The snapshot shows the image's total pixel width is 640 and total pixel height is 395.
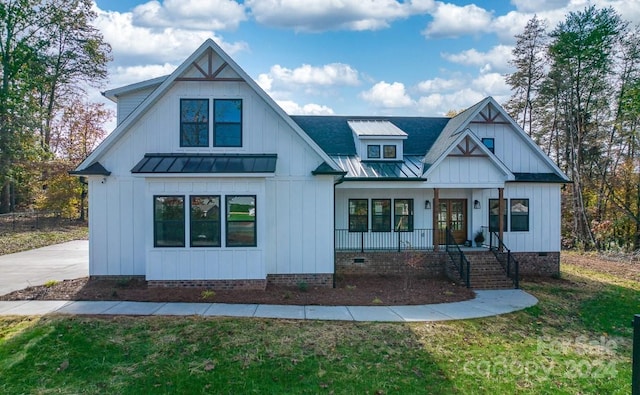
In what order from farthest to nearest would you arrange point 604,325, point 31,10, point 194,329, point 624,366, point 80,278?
1. point 31,10
2. point 80,278
3. point 604,325
4. point 194,329
5. point 624,366

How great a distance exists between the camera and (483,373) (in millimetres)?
5609

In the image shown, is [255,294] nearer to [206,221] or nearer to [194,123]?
[206,221]

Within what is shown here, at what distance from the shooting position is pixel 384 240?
1423cm

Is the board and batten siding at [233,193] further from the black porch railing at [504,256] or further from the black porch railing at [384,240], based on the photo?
the black porch railing at [504,256]

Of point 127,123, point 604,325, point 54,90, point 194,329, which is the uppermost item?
point 54,90

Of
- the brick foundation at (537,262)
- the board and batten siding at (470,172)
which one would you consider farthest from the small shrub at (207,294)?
the brick foundation at (537,262)

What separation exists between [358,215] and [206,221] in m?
6.49

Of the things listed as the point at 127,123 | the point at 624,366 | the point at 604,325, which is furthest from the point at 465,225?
the point at 127,123

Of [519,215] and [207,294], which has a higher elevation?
[519,215]

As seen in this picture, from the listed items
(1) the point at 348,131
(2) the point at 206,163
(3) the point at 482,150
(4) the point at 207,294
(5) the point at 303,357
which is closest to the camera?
(5) the point at 303,357

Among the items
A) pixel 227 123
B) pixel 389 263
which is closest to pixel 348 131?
pixel 389 263

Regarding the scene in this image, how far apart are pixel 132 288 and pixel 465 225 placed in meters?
12.6

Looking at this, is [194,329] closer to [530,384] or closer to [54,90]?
[530,384]

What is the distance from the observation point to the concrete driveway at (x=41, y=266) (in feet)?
34.9
